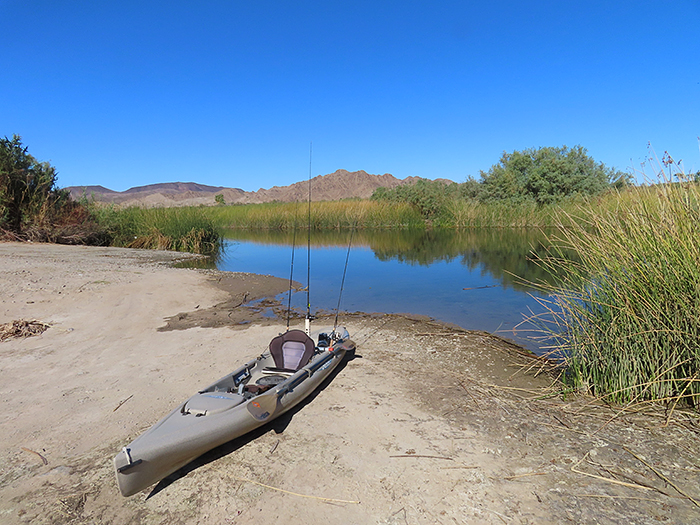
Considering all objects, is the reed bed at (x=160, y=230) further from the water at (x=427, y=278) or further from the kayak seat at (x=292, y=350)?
the kayak seat at (x=292, y=350)

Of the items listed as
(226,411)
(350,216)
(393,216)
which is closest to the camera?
(226,411)

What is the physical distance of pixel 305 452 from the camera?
11.7ft

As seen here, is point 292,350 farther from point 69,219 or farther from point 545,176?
point 545,176

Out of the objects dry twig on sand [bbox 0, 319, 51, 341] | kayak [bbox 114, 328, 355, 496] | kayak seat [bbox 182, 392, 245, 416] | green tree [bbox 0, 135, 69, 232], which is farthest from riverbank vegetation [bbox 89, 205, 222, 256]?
kayak seat [bbox 182, 392, 245, 416]

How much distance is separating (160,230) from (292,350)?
17805 millimetres

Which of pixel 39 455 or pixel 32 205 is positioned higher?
pixel 32 205

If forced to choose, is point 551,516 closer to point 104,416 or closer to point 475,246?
point 104,416

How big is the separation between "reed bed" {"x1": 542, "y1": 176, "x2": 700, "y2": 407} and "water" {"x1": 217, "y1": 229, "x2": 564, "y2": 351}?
1364mm

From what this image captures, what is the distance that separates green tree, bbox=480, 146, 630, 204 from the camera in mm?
35125

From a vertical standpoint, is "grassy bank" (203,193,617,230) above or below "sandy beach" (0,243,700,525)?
above

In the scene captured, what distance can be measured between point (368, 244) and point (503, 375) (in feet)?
64.0

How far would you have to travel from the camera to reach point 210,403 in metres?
3.50

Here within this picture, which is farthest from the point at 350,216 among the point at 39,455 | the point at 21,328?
the point at 39,455

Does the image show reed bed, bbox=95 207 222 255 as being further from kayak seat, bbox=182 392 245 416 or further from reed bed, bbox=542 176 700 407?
reed bed, bbox=542 176 700 407
